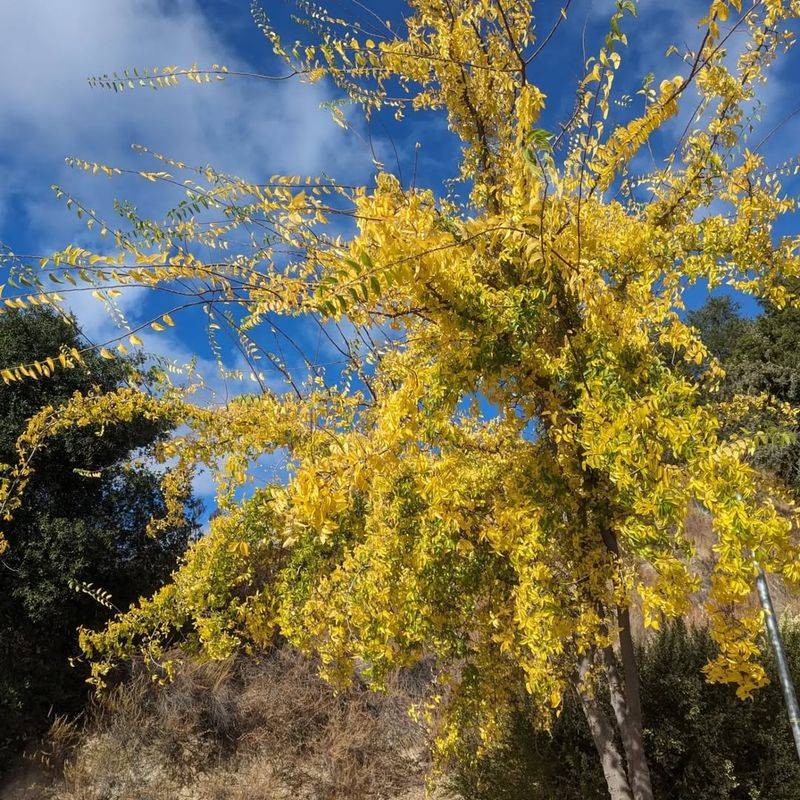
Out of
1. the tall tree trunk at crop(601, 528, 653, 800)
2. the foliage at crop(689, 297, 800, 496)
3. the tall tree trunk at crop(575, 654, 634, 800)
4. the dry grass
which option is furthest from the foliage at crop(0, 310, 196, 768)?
the foliage at crop(689, 297, 800, 496)

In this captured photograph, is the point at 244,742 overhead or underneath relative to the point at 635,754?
overhead

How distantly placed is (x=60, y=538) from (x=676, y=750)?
7460 millimetres

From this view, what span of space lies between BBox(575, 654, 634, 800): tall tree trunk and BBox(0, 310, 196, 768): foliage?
5796 millimetres

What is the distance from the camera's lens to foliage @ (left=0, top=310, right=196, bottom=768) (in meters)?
7.84

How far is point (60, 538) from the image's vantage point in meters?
8.18

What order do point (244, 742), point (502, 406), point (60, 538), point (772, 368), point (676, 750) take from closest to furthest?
point (502, 406) < point (676, 750) < point (244, 742) < point (60, 538) < point (772, 368)

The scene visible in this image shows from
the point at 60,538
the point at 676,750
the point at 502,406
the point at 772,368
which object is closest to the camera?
the point at 502,406

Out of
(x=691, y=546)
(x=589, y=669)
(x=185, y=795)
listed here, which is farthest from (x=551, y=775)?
(x=185, y=795)

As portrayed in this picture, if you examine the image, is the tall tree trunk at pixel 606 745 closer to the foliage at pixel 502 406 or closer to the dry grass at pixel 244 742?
the foliage at pixel 502 406

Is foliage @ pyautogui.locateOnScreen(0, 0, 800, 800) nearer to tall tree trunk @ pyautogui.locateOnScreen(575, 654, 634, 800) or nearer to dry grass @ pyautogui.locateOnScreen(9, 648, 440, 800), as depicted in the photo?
tall tree trunk @ pyautogui.locateOnScreen(575, 654, 634, 800)

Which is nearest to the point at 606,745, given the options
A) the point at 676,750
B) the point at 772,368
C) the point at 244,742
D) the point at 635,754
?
the point at 635,754

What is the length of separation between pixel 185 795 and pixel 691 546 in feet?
22.3

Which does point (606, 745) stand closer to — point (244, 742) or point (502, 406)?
point (502, 406)

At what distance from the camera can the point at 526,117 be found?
83.6 inches
